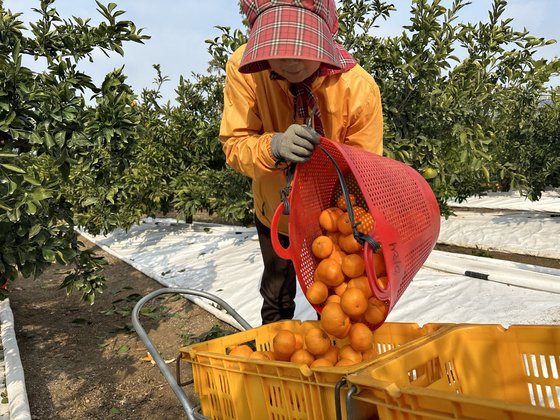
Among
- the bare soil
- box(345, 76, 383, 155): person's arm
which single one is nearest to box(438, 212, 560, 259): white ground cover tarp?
the bare soil

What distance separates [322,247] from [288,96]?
2.10 feet

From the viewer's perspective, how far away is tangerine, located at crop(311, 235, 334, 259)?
1.71 metres

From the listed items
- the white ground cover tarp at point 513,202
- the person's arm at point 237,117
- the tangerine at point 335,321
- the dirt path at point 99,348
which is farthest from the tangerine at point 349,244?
the white ground cover tarp at point 513,202

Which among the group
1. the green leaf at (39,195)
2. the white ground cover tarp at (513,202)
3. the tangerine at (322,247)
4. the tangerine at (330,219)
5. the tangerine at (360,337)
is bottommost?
the white ground cover tarp at (513,202)

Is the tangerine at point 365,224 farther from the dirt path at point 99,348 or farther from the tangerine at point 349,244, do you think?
the dirt path at point 99,348

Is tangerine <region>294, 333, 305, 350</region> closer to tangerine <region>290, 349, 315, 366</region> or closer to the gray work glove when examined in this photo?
tangerine <region>290, 349, 315, 366</region>

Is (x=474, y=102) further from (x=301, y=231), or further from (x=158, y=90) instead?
(x=158, y=90)

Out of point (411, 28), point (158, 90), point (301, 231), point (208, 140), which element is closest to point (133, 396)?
point (301, 231)

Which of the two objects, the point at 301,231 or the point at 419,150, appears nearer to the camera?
the point at 301,231

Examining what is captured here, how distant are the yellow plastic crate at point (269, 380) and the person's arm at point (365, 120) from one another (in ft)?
2.48

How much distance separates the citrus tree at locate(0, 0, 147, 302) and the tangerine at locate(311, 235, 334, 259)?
121cm

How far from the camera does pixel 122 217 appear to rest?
7297 millimetres

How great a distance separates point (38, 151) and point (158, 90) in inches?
232

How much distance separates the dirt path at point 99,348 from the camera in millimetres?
2889
